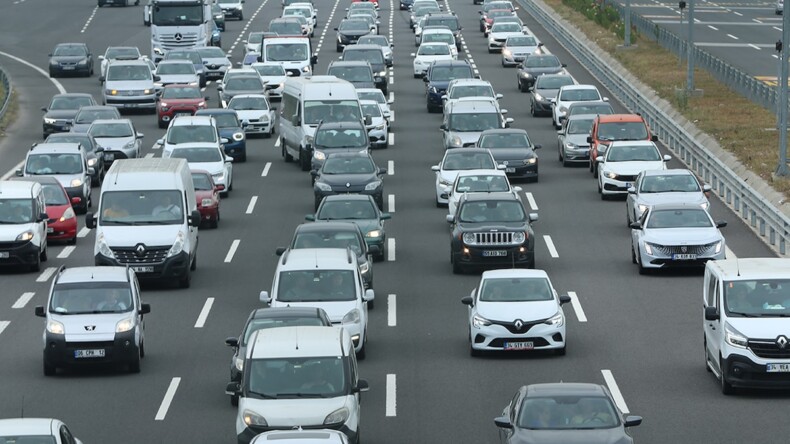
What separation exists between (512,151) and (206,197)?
981 centimetres

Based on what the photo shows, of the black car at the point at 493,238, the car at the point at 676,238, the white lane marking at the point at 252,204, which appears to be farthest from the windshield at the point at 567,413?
the white lane marking at the point at 252,204

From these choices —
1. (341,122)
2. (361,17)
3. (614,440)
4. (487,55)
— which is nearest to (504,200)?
(341,122)

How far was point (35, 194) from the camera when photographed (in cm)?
3872

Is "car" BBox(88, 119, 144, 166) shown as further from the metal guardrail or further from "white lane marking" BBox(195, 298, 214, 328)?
"white lane marking" BBox(195, 298, 214, 328)

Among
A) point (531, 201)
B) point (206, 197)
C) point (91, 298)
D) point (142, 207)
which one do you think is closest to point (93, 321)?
point (91, 298)

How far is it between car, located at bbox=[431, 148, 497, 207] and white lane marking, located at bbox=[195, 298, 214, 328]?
1183cm

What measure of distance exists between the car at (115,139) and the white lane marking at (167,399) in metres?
25.0

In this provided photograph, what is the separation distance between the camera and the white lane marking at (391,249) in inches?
1550

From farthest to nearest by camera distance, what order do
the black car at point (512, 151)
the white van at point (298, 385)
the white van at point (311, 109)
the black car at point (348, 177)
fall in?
the white van at point (311, 109)
the black car at point (512, 151)
the black car at point (348, 177)
the white van at point (298, 385)

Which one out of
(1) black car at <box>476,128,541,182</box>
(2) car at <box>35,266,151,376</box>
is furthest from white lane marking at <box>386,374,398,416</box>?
(1) black car at <box>476,128,541,182</box>

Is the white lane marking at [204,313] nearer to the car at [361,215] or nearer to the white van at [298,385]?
the car at [361,215]

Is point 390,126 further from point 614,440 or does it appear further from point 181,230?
point 614,440

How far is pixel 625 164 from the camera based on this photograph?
45688 millimetres

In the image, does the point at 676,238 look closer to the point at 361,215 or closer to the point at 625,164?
the point at 361,215
